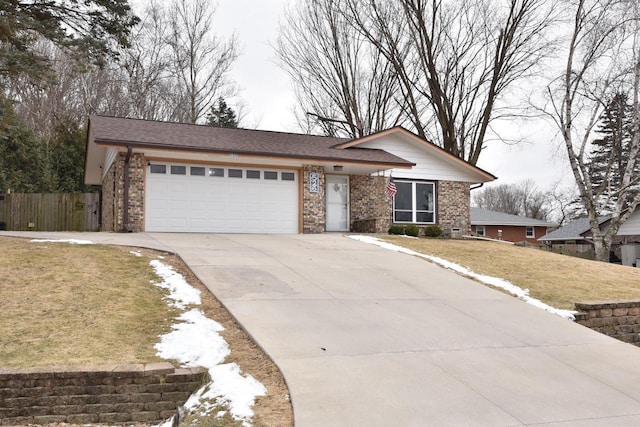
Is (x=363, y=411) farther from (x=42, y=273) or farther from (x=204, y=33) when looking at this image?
(x=204, y=33)

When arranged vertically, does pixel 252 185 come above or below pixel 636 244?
above

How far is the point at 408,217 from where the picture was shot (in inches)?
797

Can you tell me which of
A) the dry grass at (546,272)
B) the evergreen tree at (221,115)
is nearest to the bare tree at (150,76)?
the evergreen tree at (221,115)

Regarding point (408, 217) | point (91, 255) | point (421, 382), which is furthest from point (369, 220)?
point (421, 382)

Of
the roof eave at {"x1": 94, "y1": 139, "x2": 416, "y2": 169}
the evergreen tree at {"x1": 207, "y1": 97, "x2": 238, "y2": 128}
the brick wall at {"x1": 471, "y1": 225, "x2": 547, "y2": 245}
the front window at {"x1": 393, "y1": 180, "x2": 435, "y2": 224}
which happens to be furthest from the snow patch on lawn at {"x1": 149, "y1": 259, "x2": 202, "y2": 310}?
the brick wall at {"x1": 471, "y1": 225, "x2": 547, "y2": 245}

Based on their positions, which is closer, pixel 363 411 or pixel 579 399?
pixel 363 411

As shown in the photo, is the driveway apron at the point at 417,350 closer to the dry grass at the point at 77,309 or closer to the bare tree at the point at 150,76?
the dry grass at the point at 77,309

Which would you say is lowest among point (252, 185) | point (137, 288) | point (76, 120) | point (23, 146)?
point (137, 288)

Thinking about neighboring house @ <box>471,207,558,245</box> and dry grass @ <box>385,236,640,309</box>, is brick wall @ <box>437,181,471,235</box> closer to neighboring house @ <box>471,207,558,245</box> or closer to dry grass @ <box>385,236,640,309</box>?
dry grass @ <box>385,236,640,309</box>

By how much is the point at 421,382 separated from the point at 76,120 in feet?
91.3

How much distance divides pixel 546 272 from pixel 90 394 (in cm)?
1066

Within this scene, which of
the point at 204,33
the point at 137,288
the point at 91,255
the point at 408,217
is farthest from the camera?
the point at 204,33

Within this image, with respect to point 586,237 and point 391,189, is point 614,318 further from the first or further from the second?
point 586,237

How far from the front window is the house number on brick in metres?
3.67
